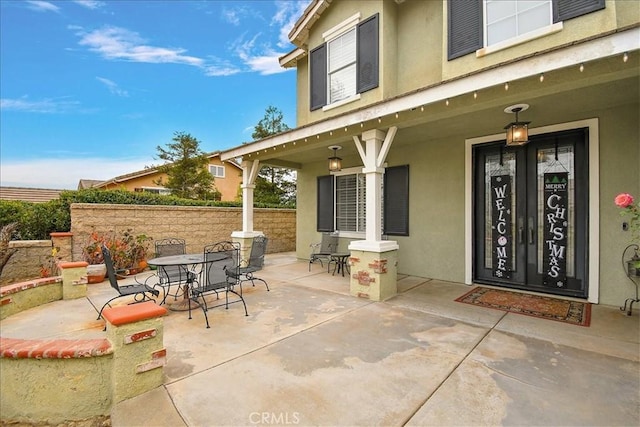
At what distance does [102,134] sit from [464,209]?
725 inches

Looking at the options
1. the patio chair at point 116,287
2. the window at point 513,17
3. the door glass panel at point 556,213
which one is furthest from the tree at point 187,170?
the door glass panel at point 556,213

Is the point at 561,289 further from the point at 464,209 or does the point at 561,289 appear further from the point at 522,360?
the point at 522,360

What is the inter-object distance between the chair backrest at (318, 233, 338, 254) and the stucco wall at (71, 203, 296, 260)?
3.51 metres

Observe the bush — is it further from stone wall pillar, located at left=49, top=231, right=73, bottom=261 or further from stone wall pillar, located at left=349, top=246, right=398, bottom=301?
stone wall pillar, located at left=349, top=246, right=398, bottom=301

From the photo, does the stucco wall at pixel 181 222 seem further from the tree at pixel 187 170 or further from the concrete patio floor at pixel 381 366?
the tree at pixel 187 170

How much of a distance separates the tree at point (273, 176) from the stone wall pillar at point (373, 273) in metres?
9.84

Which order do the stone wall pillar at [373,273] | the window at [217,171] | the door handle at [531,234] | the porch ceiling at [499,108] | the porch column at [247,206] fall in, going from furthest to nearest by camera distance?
the window at [217,171] < the porch column at [247,206] < the door handle at [531,234] < the stone wall pillar at [373,273] < the porch ceiling at [499,108]

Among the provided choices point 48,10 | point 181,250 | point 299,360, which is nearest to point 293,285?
point 181,250

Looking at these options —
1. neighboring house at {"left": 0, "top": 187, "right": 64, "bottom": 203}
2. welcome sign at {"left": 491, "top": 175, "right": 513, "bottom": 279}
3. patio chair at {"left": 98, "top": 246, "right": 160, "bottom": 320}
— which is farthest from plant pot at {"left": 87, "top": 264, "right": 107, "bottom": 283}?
neighboring house at {"left": 0, "top": 187, "right": 64, "bottom": 203}

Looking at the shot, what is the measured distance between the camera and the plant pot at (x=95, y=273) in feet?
19.7

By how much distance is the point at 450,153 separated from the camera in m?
5.85

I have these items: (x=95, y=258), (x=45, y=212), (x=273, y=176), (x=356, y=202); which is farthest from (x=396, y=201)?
(x=273, y=176)

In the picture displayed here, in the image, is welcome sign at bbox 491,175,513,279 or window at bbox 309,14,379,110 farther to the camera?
window at bbox 309,14,379,110

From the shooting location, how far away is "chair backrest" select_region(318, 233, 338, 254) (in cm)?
748
